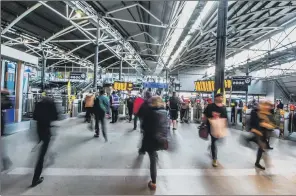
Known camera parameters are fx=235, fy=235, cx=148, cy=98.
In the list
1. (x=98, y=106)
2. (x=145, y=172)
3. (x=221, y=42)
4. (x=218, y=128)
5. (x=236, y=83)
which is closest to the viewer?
(x=145, y=172)

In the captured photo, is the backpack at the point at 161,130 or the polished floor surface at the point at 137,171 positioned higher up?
the backpack at the point at 161,130

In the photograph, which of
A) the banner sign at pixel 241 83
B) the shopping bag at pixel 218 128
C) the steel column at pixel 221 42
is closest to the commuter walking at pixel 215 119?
the shopping bag at pixel 218 128

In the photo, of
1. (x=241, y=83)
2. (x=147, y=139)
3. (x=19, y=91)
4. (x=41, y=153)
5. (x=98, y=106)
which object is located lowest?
(x=41, y=153)

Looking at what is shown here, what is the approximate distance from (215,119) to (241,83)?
24.2 feet

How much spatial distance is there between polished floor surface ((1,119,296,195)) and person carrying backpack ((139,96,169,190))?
448 mm

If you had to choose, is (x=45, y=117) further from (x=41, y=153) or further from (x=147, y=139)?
(x=147, y=139)

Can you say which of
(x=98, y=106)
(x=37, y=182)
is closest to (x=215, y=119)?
(x=37, y=182)

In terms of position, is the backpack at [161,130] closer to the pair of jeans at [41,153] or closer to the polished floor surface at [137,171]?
the polished floor surface at [137,171]

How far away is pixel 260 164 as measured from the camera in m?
5.17

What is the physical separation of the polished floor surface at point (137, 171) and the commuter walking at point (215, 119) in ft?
1.42

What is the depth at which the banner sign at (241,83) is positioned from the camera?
453 inches

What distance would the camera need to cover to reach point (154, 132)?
384 centimetres

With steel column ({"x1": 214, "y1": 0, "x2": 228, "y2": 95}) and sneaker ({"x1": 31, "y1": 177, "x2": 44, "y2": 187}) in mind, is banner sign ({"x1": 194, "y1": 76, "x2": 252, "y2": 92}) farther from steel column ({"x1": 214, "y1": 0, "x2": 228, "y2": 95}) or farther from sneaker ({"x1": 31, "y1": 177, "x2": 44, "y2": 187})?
sneaker ({"x1": 31, "y1": 177, "x2": 44, "y2": 187})

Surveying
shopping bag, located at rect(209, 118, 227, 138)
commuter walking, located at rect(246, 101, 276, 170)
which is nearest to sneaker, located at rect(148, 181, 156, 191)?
shopping bag, located at rect(209, 118, 227, 138)
